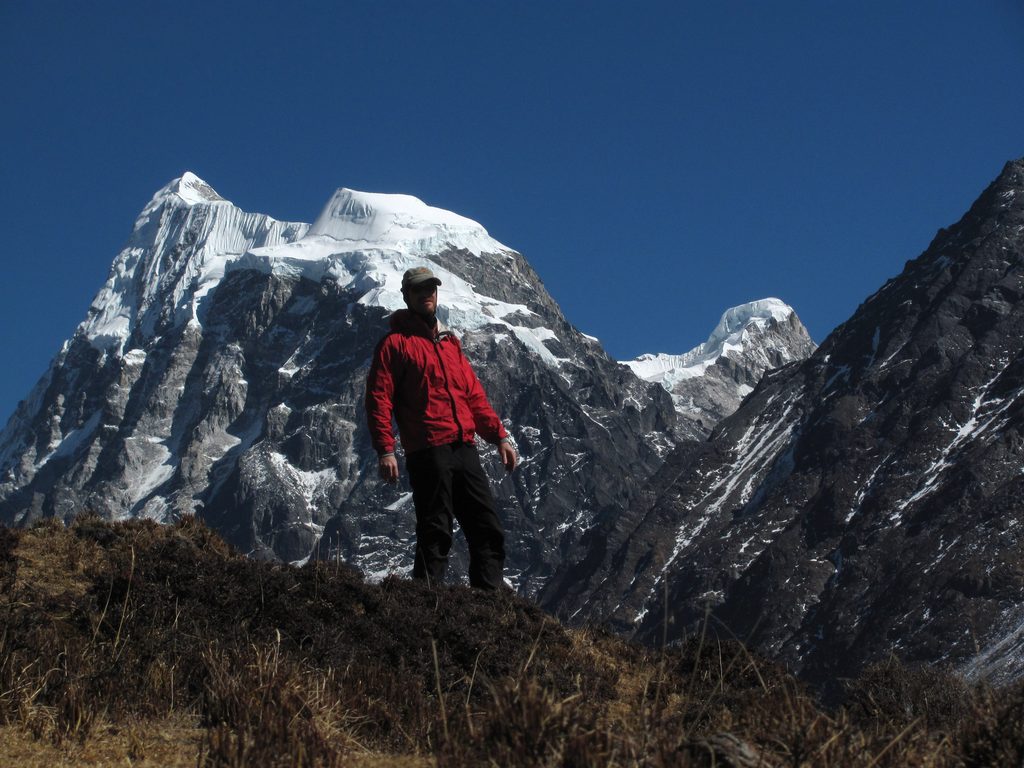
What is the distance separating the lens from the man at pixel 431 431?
10688 mm

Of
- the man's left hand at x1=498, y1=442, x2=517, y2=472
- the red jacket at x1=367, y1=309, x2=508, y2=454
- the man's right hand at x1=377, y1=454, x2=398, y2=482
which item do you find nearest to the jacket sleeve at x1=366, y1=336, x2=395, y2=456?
the red jacket at x1=367, y1=309, x2=508, y2=454

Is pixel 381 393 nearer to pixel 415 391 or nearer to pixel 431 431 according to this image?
pixel 415 391

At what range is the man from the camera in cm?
1069

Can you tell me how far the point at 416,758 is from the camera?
634 cm

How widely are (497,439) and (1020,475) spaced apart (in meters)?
190

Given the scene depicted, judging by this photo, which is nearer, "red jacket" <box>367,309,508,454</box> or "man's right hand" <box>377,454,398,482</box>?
"man's right hand" <box>377,454,398,482</box>

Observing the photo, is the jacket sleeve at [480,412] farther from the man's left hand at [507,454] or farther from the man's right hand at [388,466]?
the man's right hand at [388,466]

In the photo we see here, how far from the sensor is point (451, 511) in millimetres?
10711

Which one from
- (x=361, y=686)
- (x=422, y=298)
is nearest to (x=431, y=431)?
(x=422, y=298)

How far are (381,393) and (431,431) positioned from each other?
498 mm

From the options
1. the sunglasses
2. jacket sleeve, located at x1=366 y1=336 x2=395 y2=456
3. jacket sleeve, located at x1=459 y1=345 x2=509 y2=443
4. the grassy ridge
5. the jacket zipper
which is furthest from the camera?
jacket sleeve, located at x1=459 y1=345 x2=509 y2=443

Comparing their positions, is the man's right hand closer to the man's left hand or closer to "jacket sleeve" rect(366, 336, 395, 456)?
"jacket sleeve" rect(366, 336, 395, 456)

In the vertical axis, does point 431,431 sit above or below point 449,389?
below

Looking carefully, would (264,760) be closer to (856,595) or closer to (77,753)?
(77,753)
